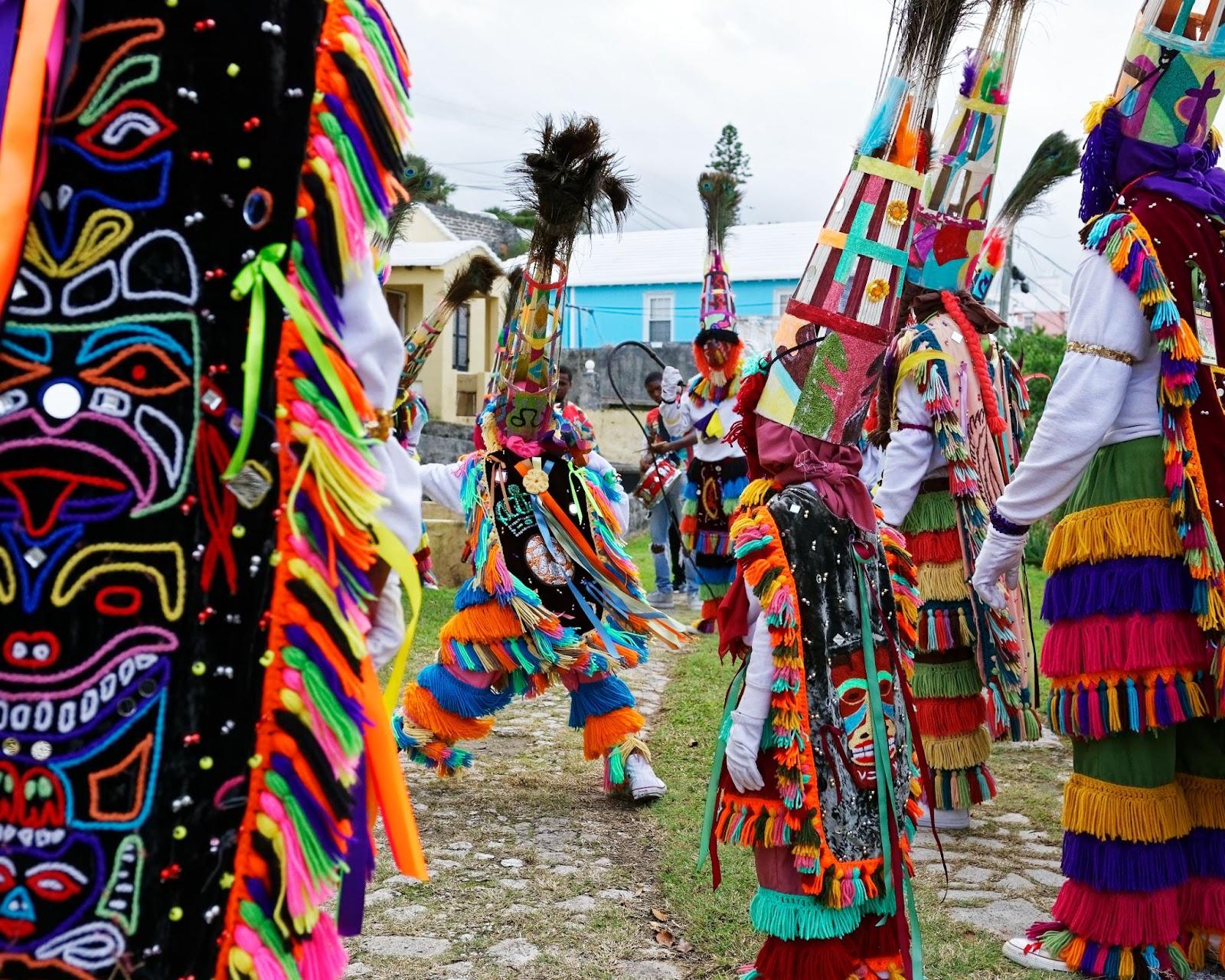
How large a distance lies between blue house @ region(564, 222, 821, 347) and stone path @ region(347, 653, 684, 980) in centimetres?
2713

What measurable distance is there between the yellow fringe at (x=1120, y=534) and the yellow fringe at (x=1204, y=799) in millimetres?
725

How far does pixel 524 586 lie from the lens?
199 inches

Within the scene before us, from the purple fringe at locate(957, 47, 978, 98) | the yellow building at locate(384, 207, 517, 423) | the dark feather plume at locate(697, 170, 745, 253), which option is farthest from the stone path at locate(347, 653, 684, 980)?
the yellow building at locate(384, 207, 517, 423)

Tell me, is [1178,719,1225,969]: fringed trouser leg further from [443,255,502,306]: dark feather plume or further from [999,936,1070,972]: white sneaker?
[443,255,502,306]: dark feather plume

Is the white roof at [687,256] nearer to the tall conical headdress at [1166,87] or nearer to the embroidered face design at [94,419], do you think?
the tall conical headdress at [1166,87]

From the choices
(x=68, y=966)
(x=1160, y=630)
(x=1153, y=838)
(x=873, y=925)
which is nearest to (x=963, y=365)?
(x=1160, y=630)

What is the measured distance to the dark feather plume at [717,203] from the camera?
9.70 metres

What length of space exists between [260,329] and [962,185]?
13.4 feet

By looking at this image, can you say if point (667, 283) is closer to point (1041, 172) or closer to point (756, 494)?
point (1041, 172)

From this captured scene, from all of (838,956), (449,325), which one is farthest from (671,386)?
(449,325)

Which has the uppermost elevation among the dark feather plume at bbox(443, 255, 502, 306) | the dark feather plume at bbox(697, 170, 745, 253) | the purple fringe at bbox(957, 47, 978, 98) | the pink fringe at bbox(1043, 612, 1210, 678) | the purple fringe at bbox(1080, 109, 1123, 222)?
the dark feather plume at bbox(697, 170, 745, 253)

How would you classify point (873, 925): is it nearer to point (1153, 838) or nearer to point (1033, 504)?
point (1153, 838)

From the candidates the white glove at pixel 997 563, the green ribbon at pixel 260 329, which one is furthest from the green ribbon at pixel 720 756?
the green ribbon at pixel 260 329

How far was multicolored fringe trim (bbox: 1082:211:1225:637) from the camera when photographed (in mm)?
3172
